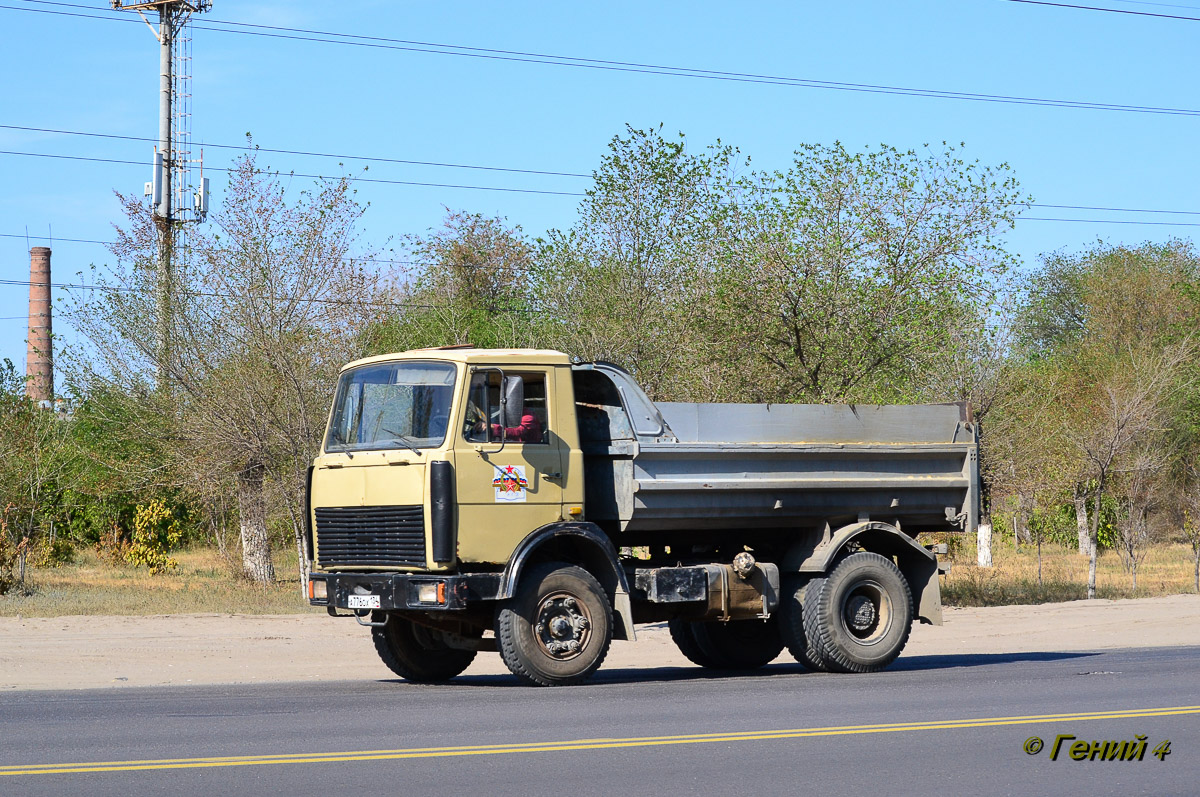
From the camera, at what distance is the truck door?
39.1ft

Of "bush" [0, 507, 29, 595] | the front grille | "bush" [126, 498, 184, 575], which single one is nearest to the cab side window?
the front grille

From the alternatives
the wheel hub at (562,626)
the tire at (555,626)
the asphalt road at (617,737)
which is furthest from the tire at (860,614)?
the wheel hub at (562,626)

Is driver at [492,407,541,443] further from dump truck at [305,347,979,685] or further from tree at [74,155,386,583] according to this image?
tree at [74,155,386,583]

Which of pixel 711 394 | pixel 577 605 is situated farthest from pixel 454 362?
pixel 711 394

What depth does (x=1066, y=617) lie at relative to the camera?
21.8 m

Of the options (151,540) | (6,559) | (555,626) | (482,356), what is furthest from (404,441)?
(151,540)

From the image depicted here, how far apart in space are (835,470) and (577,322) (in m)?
11.4

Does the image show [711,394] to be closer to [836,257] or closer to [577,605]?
[836,257]

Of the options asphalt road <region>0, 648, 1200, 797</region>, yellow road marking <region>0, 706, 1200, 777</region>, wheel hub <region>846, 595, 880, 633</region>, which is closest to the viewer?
asphalt road <region>0, 648, 1200, 797</region>

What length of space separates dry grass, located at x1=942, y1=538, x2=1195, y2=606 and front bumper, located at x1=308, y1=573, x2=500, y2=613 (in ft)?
47.4

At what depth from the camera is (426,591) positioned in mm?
11766

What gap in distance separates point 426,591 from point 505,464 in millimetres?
1297

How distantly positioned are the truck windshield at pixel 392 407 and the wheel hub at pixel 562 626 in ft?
5.76

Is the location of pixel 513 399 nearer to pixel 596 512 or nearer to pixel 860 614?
pixel 596 512
